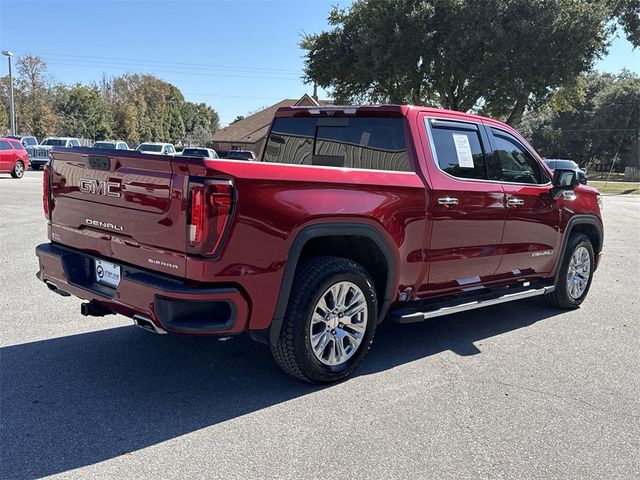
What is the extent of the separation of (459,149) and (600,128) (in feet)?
220


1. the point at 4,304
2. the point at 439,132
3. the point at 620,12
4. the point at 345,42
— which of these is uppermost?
the point at 620,12

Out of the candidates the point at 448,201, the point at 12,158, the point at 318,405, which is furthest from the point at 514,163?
the point at 12,158

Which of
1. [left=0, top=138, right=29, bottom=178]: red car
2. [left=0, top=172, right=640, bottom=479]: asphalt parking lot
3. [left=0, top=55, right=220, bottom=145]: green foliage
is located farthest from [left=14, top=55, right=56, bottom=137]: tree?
[left=0, top=172, right=640, bottom=479]: asphalt parking lot

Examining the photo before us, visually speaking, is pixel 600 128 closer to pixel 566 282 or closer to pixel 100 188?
pixel 566 282

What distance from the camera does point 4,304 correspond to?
18.4ft

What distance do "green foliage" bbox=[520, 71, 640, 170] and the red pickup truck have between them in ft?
178

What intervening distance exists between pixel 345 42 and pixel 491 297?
26.7 meters

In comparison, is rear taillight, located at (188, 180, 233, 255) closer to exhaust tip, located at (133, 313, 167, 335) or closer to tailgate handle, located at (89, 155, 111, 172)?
exhaust tip, located at (133, 313, 167, 335)

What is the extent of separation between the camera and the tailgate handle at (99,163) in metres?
3.65

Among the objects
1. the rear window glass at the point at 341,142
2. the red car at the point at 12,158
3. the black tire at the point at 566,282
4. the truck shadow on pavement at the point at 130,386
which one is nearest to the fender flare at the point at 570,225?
the black tire at the point at 566,282

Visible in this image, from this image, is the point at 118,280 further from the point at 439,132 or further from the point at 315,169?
the point at 439,132

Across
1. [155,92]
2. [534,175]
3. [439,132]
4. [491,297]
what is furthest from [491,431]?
[155,92]

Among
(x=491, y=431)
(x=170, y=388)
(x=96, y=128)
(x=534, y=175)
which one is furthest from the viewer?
(x=96, y=128)

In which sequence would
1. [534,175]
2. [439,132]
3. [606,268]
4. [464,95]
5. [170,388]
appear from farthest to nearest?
[464,95]
[606,268]
[534,175]
[439,132]
[170,388]
